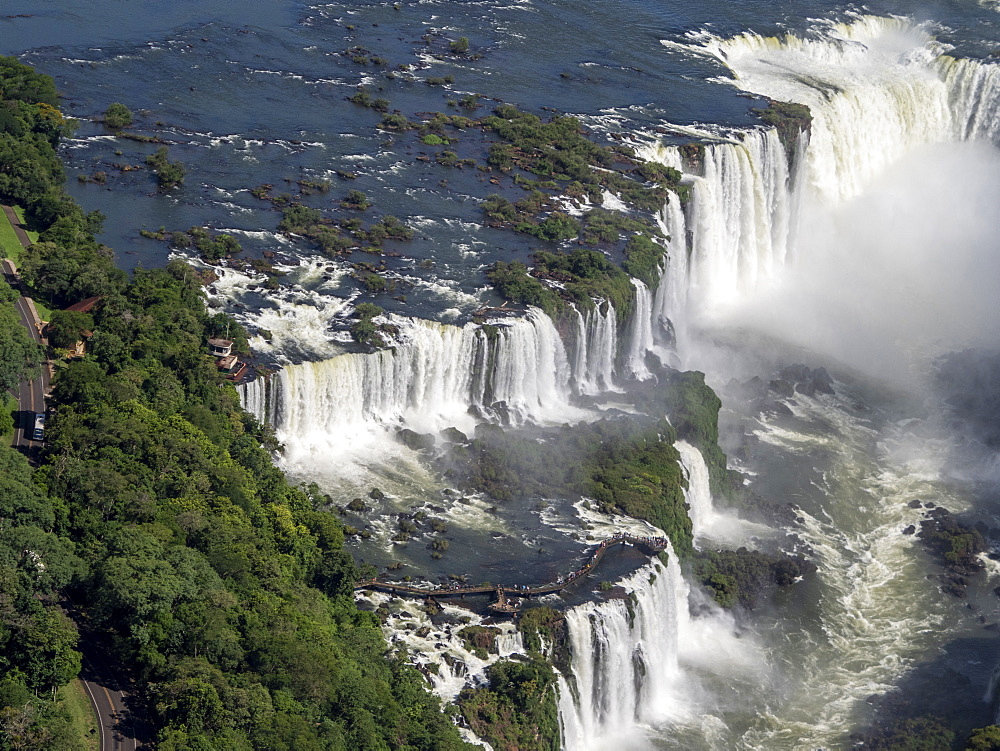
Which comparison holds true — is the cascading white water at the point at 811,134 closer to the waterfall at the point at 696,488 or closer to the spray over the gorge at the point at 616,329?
the spray over the gorge at the point at 616,329

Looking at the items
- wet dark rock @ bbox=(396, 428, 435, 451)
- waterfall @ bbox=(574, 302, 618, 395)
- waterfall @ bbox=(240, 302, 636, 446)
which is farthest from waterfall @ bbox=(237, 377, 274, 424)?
waterfall @ bbox=(574, 302, 618, 395)

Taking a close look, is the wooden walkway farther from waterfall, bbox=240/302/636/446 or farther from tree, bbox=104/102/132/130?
tree, bbox=104/102/132/130

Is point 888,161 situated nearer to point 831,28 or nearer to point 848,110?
point 848,110

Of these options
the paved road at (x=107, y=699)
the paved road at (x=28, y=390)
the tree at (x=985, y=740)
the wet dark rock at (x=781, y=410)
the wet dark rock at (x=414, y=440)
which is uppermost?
the paved road at (x=28, y=390)

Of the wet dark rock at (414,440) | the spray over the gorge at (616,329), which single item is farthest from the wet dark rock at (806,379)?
the wet dark rock at (414,440)

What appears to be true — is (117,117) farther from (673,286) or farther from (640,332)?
(673,286)

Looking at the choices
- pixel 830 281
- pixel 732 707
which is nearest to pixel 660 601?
pixel 732 707
